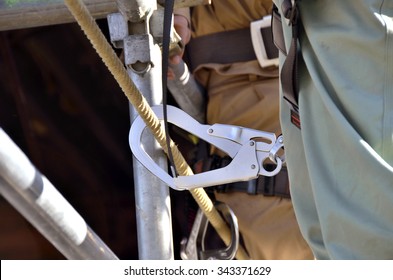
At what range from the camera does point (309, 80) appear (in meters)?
1.16

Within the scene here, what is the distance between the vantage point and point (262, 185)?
1864 mm

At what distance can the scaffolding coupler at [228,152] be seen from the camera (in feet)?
4.38

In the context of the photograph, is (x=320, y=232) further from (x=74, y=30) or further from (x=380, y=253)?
(x=74, y=30)

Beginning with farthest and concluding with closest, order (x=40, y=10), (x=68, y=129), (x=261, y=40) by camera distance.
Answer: (x=68, y=129) < (x=261, y=40) < (x=40, y=10)

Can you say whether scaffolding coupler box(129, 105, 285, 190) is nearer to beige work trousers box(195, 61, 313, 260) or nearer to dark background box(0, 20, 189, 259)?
beige work trousers box(195, 61, 313, 260)

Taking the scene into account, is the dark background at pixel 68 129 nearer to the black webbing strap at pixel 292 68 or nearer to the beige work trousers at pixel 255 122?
the beige work trousers at pixel 255 122

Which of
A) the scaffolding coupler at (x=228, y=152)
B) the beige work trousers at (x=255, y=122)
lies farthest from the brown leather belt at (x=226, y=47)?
the scaffolding coupler at (x=228, y=152)

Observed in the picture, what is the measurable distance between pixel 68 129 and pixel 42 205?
0.73 metres

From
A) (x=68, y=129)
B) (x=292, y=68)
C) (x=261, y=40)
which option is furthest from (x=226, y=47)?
(x=292, y=68)

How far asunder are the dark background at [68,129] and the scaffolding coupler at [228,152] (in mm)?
662

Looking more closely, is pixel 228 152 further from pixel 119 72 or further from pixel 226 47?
pixel 226 47

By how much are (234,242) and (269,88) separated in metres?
0.34

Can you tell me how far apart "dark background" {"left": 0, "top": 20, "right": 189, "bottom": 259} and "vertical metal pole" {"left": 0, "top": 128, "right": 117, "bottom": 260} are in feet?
1.85
